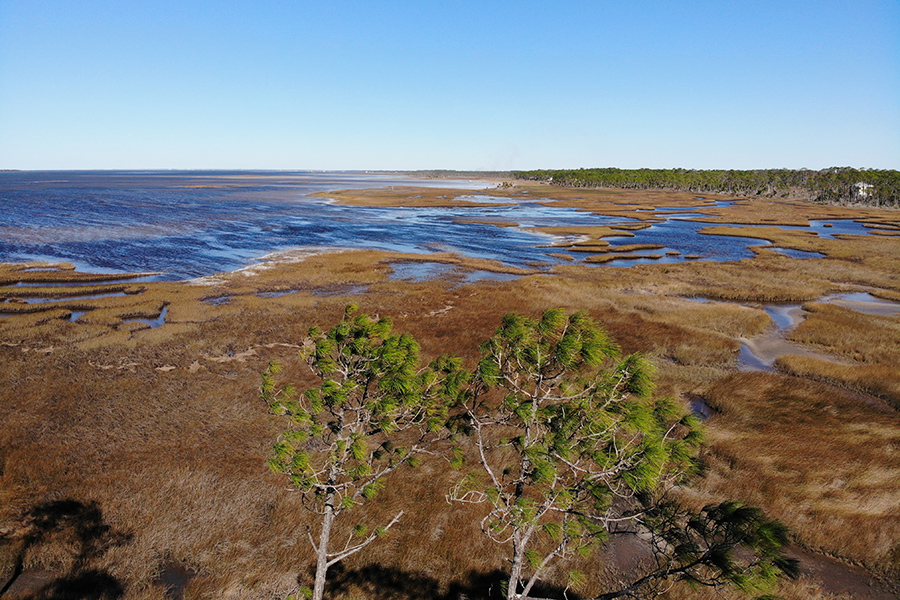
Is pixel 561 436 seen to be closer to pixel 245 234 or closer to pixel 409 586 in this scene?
Result: pixel 409 586

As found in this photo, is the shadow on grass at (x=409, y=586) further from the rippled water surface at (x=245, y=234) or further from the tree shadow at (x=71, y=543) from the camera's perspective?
the rippled water surface at (x=245, y=234)

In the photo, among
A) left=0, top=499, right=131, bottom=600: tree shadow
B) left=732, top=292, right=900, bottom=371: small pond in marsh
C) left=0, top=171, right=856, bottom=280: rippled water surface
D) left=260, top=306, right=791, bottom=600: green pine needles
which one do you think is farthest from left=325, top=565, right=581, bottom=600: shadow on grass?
left=0, top=171, right=856, bottom=280: rippled water surface

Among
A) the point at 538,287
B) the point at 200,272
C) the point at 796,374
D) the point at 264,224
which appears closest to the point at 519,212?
the point at 264,224

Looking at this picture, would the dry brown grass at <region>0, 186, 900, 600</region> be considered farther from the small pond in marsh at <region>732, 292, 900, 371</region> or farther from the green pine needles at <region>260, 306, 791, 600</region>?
the green pine needles at <region>260, 306, 791, 600</region>

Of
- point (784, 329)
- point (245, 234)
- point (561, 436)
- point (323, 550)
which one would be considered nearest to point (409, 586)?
point (323, 550)

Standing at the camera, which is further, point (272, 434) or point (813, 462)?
point (272, 434)

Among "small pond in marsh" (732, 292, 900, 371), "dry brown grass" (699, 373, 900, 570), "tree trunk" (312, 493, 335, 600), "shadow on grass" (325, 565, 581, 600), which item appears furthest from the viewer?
"small pond in marsh" (732, 292, 900, 371)
